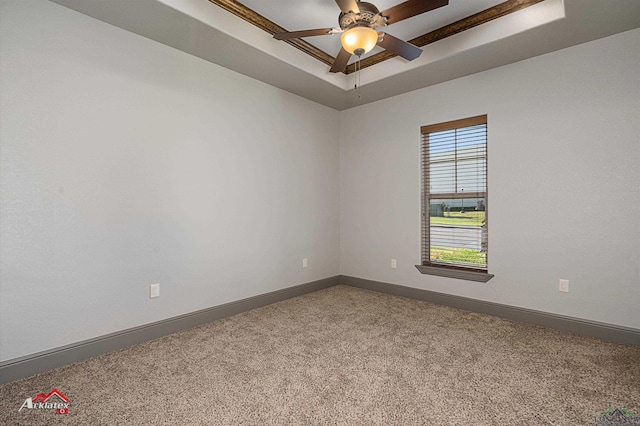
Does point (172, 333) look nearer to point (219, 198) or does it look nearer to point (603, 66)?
point (219, 198)

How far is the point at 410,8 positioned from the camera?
2.07 m

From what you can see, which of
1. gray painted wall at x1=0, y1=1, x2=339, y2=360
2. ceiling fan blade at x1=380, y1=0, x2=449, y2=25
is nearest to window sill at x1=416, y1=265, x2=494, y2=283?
gray painted wall at x1=0, y1=1, x2=339, y2=360

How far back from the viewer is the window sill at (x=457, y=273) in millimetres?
3350

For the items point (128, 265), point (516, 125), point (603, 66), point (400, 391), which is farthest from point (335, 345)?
point (603, 66)

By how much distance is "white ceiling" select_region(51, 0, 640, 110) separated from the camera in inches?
92.4

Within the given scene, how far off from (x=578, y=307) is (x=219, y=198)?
361cm

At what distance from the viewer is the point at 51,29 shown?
2221mm

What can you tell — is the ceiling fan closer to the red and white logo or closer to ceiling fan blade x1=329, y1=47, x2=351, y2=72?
ceiling fan blade x1=329, y1=47, x2=351, y2=72

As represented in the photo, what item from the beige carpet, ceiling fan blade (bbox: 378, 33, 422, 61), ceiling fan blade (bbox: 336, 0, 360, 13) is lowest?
the beige carpet

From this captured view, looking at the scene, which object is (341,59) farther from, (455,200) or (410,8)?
(455,200)

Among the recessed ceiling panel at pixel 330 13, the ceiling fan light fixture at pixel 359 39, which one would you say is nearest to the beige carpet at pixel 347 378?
the ceiling fan light fixture at pixel 359 39

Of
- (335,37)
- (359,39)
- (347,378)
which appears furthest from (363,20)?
(347,378)

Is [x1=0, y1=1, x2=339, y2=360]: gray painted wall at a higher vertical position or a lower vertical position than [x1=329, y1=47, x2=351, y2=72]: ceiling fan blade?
lower

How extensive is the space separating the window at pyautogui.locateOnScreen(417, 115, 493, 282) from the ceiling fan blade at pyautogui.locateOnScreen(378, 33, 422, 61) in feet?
4.51
